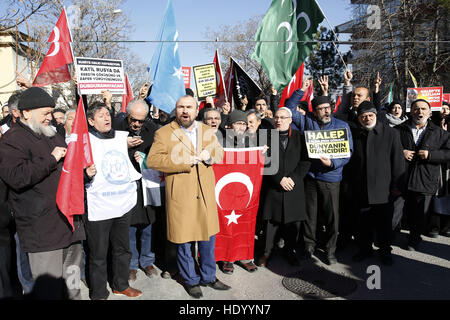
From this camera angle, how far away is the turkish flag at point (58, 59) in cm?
477

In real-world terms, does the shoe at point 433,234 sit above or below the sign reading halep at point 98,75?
below

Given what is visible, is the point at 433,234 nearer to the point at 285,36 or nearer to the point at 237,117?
the point at 237,117

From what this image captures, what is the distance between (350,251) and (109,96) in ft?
13.6

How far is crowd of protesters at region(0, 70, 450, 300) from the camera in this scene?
112 inches

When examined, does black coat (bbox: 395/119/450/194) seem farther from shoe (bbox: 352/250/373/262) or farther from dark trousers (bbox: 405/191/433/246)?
shoe (bbox: 352/250/373/262)

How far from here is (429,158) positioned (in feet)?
16.1

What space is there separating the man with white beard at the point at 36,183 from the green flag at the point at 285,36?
147 inches

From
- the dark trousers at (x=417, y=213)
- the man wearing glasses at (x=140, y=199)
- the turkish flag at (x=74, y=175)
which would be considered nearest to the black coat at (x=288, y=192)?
the man wearing glasses at (x=140, y=199)

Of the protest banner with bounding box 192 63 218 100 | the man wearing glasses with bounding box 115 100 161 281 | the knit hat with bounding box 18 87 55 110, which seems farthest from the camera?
the protest banner with bounding box 192 63 218 100

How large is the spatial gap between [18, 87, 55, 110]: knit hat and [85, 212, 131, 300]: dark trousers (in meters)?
1.29

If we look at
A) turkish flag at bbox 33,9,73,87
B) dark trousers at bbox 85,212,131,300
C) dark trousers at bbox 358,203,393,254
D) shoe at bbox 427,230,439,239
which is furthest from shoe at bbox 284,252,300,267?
turkish flag at bbox 33,9,73,87

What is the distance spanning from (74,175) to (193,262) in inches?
62.4

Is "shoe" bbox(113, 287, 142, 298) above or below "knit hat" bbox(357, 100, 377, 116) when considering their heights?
below

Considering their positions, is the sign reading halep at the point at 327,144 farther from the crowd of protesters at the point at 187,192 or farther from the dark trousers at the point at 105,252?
the dark trousers at the point at 105,252
